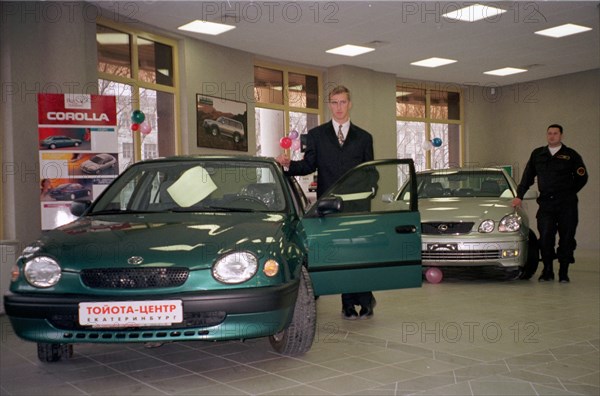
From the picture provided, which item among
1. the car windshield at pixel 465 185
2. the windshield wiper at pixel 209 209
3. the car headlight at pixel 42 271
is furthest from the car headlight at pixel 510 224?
the car headlight at pixel 42 271

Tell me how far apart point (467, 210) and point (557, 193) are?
1.01 meters

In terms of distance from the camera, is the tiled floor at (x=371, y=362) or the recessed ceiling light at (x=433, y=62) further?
the recessed ceiling light at (x=433, y=62)

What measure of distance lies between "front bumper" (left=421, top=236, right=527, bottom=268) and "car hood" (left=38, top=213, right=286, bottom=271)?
3.39 meters

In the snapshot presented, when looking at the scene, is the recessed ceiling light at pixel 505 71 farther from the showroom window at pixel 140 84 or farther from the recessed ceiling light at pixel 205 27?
the showroom window at pixel 140 84

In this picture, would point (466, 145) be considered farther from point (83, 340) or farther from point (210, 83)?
point (83, 340)

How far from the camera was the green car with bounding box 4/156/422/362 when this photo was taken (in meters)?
2.96

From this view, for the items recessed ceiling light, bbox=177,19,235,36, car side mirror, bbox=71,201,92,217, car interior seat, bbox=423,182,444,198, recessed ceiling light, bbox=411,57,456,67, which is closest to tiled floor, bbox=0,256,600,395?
car side mirror, bbox=71,201,92,217

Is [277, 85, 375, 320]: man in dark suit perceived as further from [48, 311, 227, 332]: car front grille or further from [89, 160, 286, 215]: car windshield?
[48, 311, 227, 332]: car front grille

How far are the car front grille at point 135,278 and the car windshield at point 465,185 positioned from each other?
4.95 meters

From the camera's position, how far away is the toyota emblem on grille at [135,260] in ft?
9.80

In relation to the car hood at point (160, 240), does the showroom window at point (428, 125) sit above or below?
above

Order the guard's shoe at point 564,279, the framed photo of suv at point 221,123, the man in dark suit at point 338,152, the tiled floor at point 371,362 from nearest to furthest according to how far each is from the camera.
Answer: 1. the tiled floor at point 371,362
2. the man in dark suit at point 338,152
3. the guard's shoe at point 564,279
4. the framed photo of suv at point 221,123

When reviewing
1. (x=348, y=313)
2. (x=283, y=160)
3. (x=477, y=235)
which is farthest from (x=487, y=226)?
(x=283, y=160)

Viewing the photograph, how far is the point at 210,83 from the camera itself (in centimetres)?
1079
